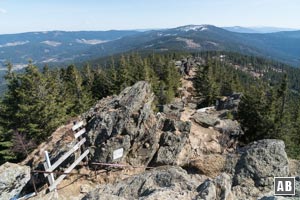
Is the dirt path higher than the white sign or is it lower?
lower

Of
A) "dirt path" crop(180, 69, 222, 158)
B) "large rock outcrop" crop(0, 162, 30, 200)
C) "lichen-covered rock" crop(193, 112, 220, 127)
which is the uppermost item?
"large rock outcrop" crop(0, 162, 30, 200)

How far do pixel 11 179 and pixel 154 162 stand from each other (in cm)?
806

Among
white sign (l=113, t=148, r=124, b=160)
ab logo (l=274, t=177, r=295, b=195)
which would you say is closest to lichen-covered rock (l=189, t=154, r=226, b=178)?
ab logo (l=274, t=177, r=295, b=195)

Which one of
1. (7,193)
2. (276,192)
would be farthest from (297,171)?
(7,193)

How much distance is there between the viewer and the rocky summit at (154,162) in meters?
11.2

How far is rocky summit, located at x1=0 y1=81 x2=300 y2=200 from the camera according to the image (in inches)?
440

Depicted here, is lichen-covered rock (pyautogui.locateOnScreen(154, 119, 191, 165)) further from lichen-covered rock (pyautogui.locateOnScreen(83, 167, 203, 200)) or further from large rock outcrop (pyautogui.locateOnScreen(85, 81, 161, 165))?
Result: lichen-covered rock (pyautogui.locateOnScreen(83, 167, 203, 200))

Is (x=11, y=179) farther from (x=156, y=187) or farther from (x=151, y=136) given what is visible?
(x=151, y=136)

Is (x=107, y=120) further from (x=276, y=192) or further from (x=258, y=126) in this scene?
(x=258, y=126)

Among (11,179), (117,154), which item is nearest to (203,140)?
(117,154)

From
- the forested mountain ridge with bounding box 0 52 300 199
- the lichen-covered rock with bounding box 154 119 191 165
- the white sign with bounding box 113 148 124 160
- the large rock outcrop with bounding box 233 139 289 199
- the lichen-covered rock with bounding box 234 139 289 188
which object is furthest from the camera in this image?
the lichen-covered rock with bounding box 154 119 191 165

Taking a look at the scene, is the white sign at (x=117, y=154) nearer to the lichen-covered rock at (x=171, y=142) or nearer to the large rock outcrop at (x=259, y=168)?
the lichen-covered rock at (x=171, y=142)

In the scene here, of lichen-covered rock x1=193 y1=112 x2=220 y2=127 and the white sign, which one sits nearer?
the white sign

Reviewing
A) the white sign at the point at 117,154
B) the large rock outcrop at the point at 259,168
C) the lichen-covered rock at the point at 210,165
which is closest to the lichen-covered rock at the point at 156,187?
the lichen-covered rock at the point at 210,165
